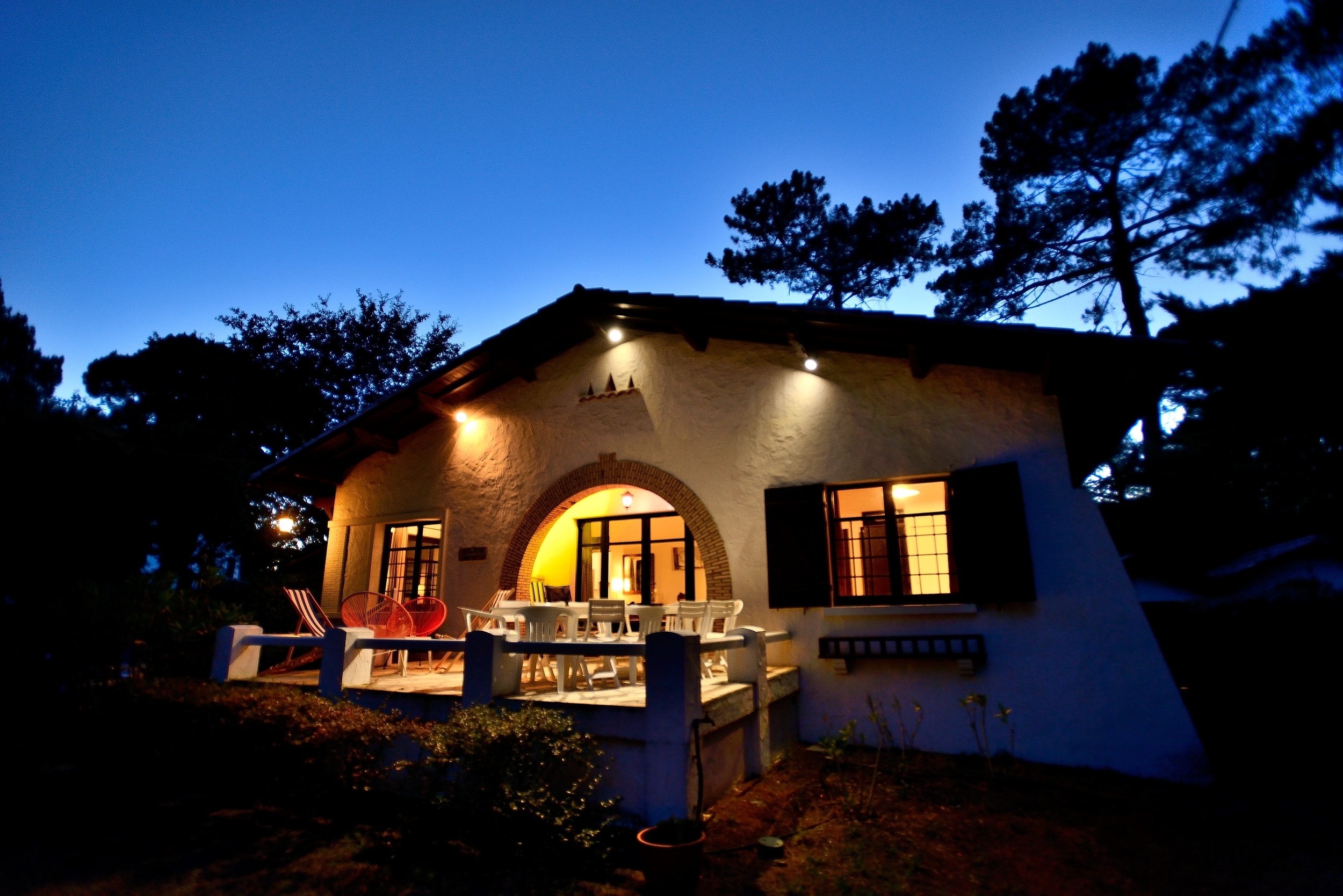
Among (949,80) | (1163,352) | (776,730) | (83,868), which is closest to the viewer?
(83,868)

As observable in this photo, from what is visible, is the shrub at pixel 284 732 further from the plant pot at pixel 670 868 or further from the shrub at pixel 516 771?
the plant pot at pixel 670 868

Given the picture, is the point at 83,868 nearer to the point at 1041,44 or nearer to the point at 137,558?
the point at 137,558

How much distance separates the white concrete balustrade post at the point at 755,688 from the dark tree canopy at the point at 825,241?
11.7m

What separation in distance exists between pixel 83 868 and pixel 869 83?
1275 cm

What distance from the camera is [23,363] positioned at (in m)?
20.3

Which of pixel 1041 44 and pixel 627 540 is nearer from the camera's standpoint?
pixel 627 540

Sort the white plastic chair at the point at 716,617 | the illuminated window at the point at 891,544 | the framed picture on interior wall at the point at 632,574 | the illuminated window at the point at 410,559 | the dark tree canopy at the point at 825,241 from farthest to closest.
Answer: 1. the dark tree canopy at the point at 825,241
2. the framed picture on interior wall at the point at 632,574
3. the illuminated window at the point at 410,559
4. the illuminated window at the point at 891,544
5. the white plastic chair at the point at 716,617

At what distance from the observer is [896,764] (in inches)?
→ 235

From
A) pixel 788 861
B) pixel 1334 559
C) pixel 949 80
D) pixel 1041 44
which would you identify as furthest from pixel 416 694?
pixel 1334 559

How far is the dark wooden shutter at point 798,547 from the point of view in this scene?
23.6 feet

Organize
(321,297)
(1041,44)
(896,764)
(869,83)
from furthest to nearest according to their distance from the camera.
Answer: (321,297), (1041,44), (869,83), (896,764)

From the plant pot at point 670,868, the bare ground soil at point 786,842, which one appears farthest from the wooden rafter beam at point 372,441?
the plant pot at point 670,868

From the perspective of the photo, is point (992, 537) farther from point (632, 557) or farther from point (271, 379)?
point (271, 379)

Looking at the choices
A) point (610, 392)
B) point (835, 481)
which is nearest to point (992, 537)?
point (835, 481)
